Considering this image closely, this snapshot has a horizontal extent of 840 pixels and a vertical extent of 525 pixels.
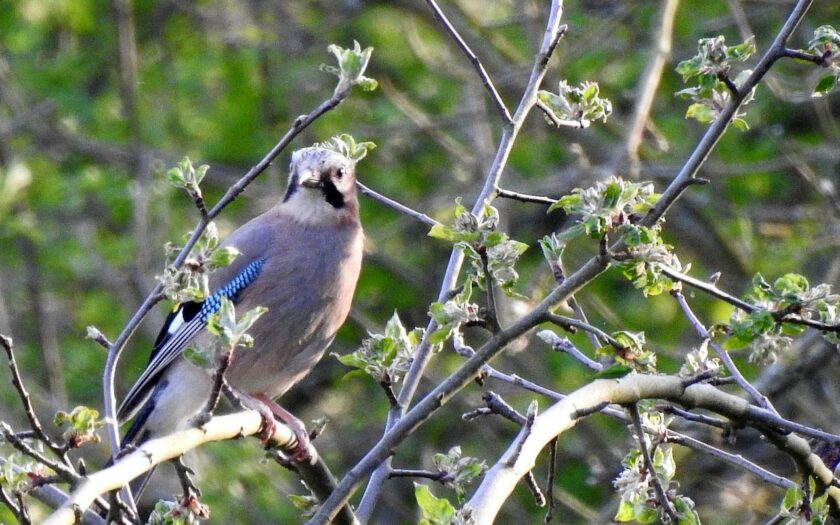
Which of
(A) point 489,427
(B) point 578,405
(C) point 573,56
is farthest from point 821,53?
(A) point 489,427

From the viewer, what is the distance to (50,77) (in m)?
8.69

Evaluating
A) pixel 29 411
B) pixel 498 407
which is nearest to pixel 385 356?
pixel 498 407

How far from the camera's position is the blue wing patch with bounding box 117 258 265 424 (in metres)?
5.11

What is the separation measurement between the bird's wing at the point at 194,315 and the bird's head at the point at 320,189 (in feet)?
0.66

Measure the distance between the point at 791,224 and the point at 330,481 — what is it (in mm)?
5117

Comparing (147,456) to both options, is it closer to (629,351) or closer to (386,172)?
(629,351)

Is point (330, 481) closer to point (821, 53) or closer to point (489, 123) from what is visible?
point (821, 53)

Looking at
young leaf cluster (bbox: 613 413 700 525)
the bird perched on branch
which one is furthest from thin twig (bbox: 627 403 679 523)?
the bird perched on branch

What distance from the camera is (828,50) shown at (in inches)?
111

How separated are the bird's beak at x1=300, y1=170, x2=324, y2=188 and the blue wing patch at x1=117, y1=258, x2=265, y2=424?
0.36 metres

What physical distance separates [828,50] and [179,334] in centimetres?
311

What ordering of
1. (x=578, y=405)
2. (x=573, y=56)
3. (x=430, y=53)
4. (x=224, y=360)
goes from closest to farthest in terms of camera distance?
(x=224, y=360)
(x=578, y=405)
(x=573, y=56)
(x=430, y=53)

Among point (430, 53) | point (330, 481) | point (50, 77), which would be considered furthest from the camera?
point (430, 53)

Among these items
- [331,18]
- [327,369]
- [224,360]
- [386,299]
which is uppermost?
[331,18]
